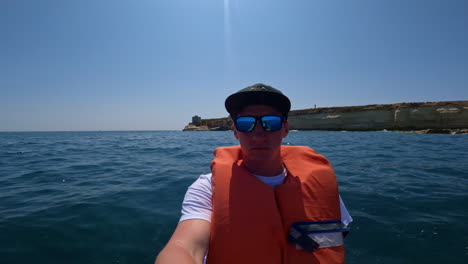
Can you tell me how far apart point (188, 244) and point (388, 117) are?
44979 mm

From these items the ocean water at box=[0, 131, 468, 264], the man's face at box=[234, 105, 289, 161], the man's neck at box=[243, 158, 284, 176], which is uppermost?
the man's face at box=[234, 105, 289, 161]

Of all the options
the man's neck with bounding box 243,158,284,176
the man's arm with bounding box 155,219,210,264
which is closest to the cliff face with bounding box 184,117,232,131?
the man's neck with bounding box 243,158,284,176

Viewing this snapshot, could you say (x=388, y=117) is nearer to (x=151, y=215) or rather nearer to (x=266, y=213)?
(x=151, y=215)

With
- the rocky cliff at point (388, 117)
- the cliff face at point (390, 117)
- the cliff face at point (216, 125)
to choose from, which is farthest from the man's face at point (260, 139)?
the cliff face at point (216, 125)

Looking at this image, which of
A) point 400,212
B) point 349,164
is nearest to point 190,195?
point 400,212

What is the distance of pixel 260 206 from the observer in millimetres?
1743

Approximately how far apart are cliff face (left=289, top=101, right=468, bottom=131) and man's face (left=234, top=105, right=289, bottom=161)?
42.8m

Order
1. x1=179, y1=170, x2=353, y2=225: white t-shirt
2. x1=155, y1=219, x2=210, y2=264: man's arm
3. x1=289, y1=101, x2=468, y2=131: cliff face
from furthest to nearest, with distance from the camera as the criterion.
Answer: x1=289, y1=101, x2=468, y2=131: cliff face < x1=179, y1=170, x2=353, y2=225: white t-shirt < x1=155, y1=219, x2=210, y2=264: man's arm

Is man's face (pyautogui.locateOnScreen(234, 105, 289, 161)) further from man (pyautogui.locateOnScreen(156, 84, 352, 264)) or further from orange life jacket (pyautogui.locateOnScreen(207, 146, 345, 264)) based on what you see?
orange life jacket (pyautogui.locateOnScreen(207, 146, 345, 264))

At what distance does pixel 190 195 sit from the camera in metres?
1.86

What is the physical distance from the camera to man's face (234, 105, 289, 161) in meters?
2.03

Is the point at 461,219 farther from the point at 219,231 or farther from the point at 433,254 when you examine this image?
the point at 219,231

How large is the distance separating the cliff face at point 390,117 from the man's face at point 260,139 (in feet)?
141

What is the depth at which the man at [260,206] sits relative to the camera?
5.08 feet
